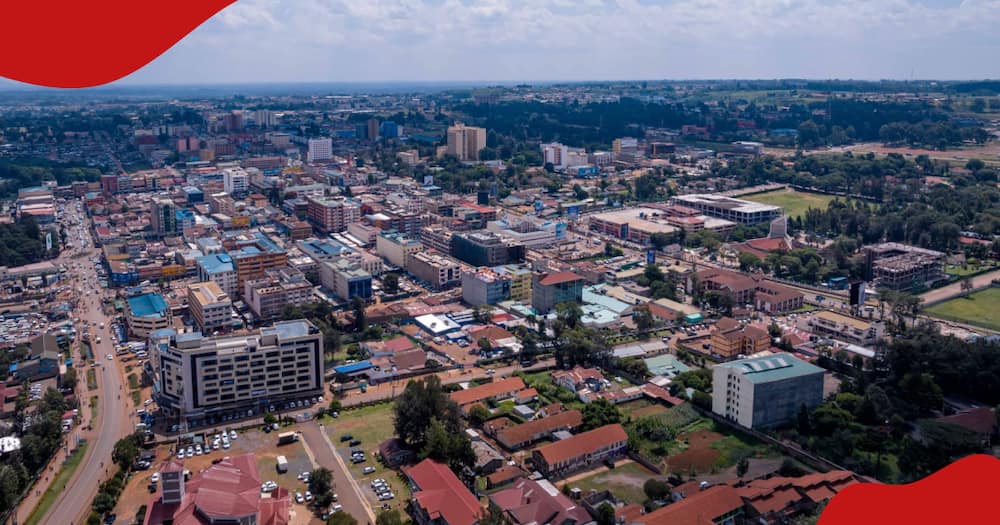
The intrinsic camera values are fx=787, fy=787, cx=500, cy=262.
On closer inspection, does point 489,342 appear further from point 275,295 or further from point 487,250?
point 487,250

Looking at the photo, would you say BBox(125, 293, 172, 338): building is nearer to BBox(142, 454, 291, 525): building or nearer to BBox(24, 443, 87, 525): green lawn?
BBox(24, 443, 87, 525): green lawn

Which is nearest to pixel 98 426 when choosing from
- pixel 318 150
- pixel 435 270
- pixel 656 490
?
pixel 656 490

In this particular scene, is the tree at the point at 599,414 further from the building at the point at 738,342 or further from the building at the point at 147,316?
the building at the point at 147,316

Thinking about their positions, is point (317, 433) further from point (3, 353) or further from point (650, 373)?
point (3, 353)

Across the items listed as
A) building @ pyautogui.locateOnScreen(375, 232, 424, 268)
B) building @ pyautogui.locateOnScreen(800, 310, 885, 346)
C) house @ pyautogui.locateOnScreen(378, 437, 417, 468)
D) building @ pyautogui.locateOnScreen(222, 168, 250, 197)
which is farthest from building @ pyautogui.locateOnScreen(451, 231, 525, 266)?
building @ pyautogui.locateOnScreen(222, 168, 250, 197)

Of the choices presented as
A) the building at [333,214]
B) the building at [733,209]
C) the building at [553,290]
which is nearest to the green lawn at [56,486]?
the building at [553,290]

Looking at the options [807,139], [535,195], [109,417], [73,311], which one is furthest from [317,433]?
[807,139]

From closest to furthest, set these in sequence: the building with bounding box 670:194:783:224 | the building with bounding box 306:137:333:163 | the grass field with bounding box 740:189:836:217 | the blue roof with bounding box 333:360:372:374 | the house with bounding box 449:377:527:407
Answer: the house with bounding box 449:377:527:407 → the blue roof with bounding box 333:360:372:374 → the building with bounding box 670:194:783:224 → the grass field with bounding box 740:189:836:217 → the building with bounding box 306:137:333:163
